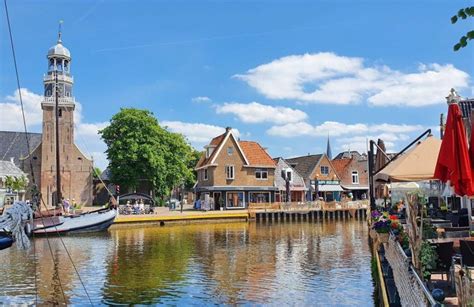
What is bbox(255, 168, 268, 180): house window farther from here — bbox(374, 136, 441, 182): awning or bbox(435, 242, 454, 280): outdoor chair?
bbox(435, 242, 454, 280): outdoor chair

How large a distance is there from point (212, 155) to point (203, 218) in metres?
14.9

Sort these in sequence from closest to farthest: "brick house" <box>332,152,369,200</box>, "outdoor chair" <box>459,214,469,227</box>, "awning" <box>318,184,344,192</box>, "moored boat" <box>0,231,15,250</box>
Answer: "moored boat" <box>0,231,15,250</box>, "outdoor chair" <box>459,214,469,227</box>, "awning" <box>318,184,344,192</box>, "brick house" <box>332,152,369,200</box>

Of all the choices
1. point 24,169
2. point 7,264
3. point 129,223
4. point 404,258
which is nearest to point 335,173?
point 129,223

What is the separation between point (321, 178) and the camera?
63719mm

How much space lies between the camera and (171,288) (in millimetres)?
15039

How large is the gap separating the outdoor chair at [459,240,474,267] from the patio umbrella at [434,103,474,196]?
1.13 metres

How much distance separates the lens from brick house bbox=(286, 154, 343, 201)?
207 feet

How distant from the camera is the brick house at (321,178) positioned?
63000 millimetres

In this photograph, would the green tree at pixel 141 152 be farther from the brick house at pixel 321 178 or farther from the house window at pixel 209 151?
the brick house at pixel 321 178

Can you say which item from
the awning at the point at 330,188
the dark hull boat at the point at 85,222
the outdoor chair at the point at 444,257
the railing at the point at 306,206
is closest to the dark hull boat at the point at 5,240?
the outdoor chair at the point at 444,257

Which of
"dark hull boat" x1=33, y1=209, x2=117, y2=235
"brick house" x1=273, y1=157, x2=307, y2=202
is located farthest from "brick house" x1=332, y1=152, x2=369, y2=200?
"dark hull boat" x1=33, y1=209, x2=117, y2=235

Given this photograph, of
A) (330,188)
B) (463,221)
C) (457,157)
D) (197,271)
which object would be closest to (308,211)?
(330,188)

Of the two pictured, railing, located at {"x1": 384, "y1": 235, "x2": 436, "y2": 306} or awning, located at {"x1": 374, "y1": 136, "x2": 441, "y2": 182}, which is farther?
awning, located at {"x1": 374, "y1": 136, "x2": 441, "y2": 182}

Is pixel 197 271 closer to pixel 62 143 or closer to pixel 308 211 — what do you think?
pixel 308 211
